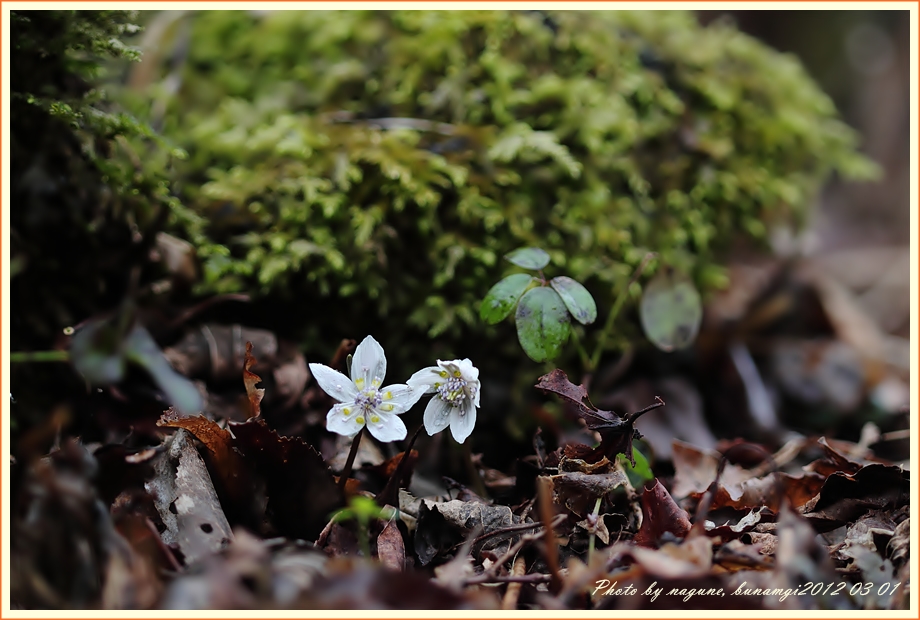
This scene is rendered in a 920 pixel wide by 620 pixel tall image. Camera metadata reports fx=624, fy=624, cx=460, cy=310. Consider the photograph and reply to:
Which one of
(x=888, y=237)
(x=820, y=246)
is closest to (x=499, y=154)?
(x=820, y=246)

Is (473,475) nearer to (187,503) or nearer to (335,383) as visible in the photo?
(335,383)

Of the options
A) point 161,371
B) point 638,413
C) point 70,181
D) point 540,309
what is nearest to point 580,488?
point 638,413

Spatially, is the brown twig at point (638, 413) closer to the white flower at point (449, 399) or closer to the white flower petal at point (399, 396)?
the white flower at point (449, 399)

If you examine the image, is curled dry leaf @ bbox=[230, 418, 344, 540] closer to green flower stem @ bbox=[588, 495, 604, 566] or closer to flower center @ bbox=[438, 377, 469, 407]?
flower center @ bbox=[438, 377, 469, 407]

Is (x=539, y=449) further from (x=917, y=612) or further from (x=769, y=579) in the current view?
(x=917, y=612)

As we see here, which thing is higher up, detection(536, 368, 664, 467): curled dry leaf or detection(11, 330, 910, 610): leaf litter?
detection(536, 368, 664, 467): curled dry leaf

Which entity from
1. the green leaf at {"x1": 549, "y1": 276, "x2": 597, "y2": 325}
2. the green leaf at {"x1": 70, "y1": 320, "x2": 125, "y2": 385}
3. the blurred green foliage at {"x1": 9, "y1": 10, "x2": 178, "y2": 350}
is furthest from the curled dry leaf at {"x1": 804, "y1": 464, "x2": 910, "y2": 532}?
the blurred green foliage at {"x1": 9, "y1": 10, "x2": 178, "y2": 350}
